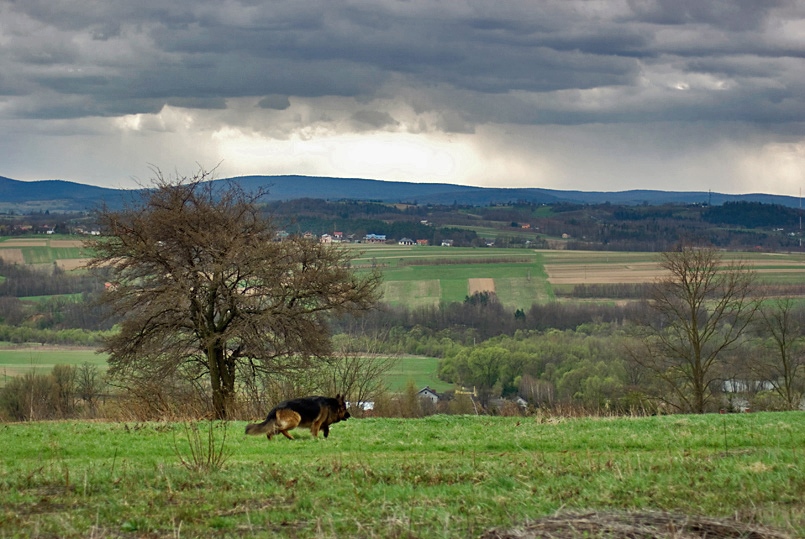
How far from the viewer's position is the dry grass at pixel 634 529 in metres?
6.81

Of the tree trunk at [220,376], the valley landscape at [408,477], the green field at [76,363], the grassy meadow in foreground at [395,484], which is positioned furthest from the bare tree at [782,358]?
the grassy meadow in foreground at [395,484]

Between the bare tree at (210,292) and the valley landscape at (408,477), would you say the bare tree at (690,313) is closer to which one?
the bare tree at (210,292)

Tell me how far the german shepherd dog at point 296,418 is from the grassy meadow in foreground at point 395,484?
0.45m

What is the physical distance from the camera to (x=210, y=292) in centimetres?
2805

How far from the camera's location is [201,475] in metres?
10.1

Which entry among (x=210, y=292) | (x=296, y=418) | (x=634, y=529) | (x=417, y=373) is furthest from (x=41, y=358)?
(x=634, y=529)

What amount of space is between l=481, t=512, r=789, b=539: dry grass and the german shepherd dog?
339 inches

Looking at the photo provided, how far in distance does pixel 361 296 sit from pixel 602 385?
33.1 metres

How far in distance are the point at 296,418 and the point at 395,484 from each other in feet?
19.9

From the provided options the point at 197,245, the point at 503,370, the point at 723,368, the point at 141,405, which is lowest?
the point at 503,370

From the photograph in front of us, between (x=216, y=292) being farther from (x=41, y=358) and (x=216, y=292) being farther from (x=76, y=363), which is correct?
(x=41, y=358)

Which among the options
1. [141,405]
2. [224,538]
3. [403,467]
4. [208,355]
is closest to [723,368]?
[208,355]

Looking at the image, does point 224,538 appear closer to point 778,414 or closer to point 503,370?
point 778,414

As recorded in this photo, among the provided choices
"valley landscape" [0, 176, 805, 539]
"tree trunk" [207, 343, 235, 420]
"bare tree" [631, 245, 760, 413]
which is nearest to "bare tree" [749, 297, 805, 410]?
"bare tree" [631, 245, 760, 413]
